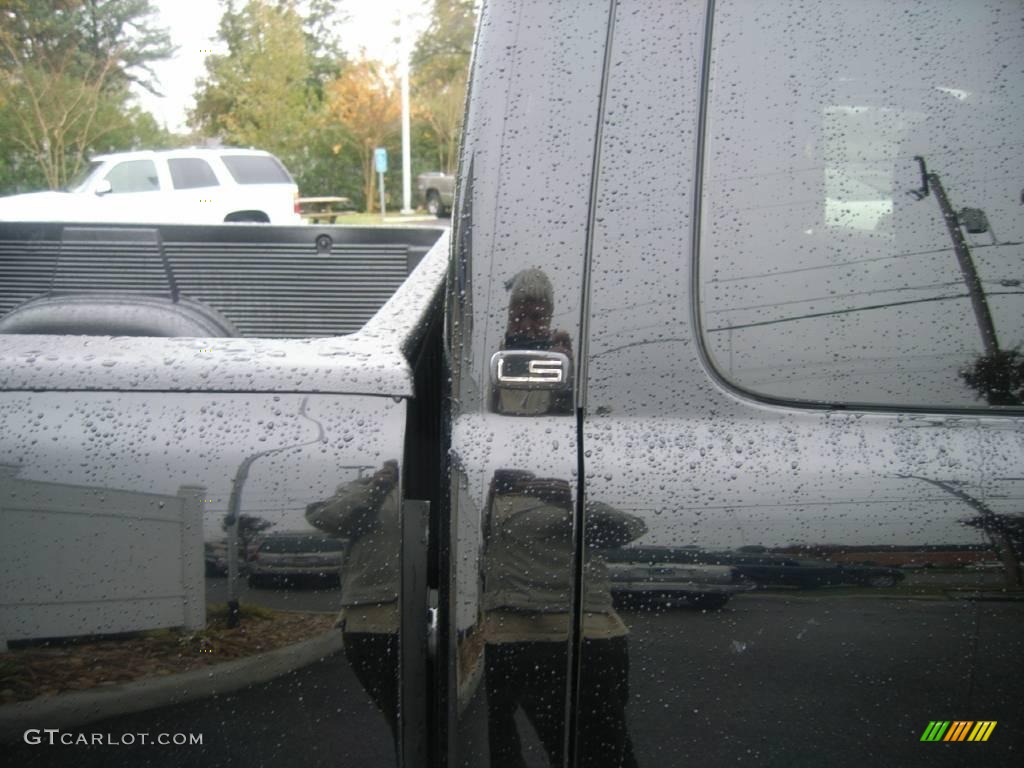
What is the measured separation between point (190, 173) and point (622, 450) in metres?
15.9

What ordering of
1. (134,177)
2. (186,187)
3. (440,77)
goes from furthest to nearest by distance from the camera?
(440,77) < (186,187) < (134,177)

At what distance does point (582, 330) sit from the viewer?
136cm

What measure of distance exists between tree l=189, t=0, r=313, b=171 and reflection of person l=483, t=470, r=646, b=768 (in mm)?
23189

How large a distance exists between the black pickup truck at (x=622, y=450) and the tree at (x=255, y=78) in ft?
75.4

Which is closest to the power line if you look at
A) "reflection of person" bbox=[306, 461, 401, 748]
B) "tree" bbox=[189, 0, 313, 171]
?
"reflection of person" bbox=[306, 461, 401, 748]

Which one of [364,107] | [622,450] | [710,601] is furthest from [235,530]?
[364,107]

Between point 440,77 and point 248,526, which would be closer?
point 248,526

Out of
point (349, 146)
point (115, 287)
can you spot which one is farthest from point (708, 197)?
point (349, 146)

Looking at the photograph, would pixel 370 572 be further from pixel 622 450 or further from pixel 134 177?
pixel 134 177

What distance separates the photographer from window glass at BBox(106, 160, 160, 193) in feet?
50.5

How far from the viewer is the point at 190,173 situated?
1590 cm

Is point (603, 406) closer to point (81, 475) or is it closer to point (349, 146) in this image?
point (81, 475)

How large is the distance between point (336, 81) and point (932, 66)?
30294mm

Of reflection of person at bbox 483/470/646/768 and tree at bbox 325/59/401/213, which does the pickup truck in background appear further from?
reflection of person at bbox 483/470/646/768
